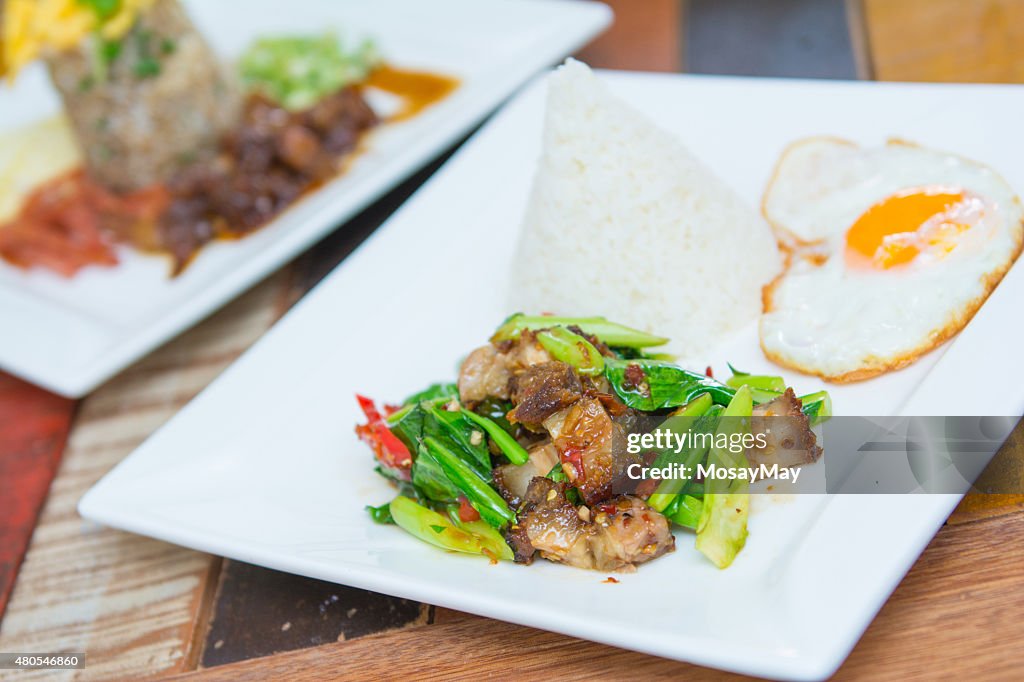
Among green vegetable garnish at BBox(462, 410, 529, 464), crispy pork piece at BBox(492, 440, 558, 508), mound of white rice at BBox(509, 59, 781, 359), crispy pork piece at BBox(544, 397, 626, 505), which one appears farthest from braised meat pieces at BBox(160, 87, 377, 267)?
crispy pork piece at BBox(544, 397, 626, 505)

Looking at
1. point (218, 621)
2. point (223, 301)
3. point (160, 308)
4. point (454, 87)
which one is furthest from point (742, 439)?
point (454, 87)

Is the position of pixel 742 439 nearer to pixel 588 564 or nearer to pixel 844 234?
pixel 588 564

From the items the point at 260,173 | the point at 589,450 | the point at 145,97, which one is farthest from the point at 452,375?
the point at 145,97

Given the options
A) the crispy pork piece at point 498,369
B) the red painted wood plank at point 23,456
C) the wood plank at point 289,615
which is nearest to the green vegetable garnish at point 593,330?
the crispy pork piece at point 498,369

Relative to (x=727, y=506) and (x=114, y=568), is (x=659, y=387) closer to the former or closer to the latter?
(x=727, y=506)

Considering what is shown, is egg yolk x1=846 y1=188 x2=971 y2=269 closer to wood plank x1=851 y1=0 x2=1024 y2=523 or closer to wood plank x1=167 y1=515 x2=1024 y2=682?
wood plank x1=167 y1=515 x2=1024 y2=682

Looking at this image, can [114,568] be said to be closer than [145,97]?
Yes
